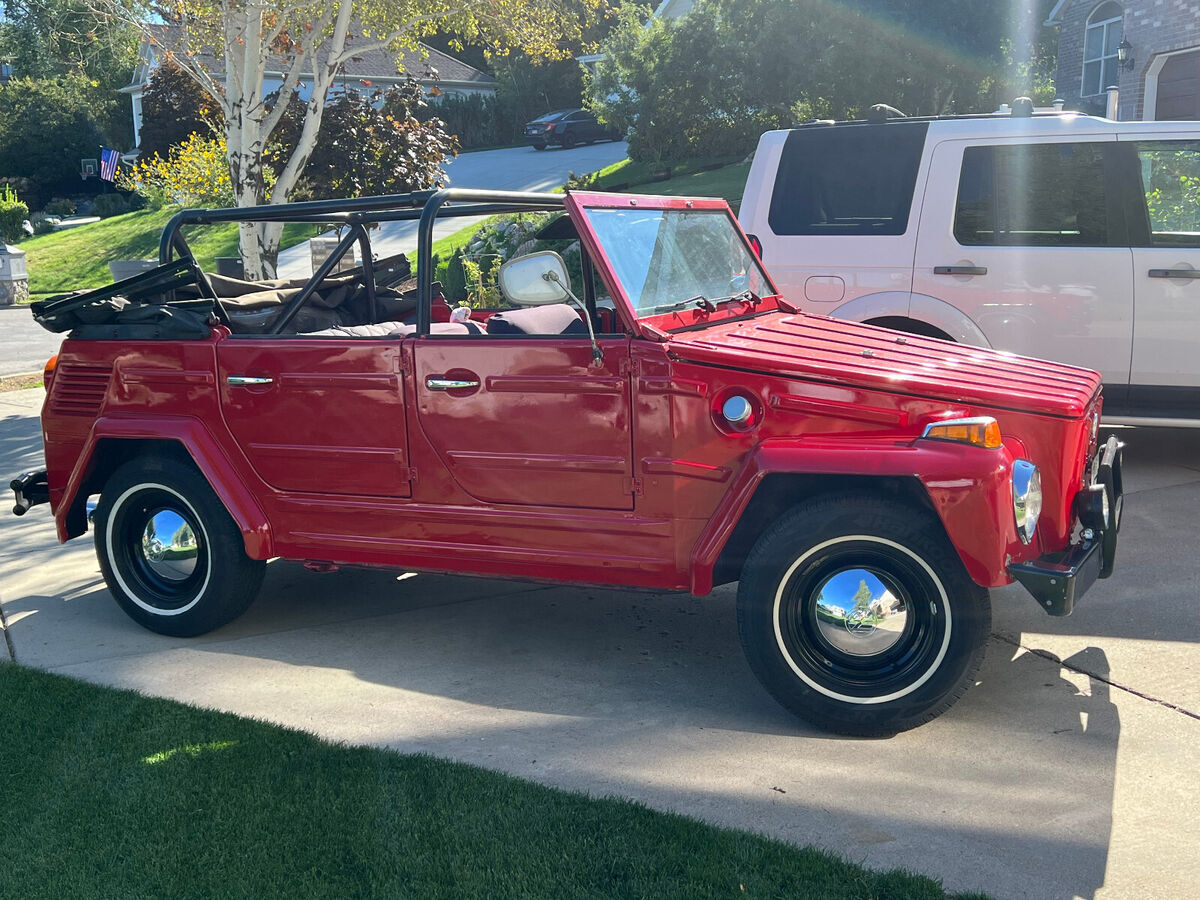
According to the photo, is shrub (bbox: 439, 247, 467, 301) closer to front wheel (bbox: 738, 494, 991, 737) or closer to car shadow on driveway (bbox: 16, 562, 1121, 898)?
car shadow on driveway (bbox: 16, 562, 1121, 898)

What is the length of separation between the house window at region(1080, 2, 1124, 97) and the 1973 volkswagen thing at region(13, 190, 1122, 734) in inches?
809

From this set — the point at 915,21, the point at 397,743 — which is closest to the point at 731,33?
the point at 915,21

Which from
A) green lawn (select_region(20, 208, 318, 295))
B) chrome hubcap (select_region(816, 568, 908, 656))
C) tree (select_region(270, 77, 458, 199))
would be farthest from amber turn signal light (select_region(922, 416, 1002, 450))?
green lawn (select_region(20, 208, 318, 295))

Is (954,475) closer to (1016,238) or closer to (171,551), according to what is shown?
(171,551)

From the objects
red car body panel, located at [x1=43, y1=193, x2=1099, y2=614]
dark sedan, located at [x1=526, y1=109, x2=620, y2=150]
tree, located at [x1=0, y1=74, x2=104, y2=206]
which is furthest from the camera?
tree, located at [x1=0, y1=74, x2=104, y2=206]

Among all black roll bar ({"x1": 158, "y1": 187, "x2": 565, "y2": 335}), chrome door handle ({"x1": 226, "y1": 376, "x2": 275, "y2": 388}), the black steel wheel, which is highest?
black roll bar ({"x1": 158, "y1": 187, "x2": 565, "y2": 335})

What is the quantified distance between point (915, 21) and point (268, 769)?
2117 cm

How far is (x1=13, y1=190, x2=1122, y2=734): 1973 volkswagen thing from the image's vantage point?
3.91m

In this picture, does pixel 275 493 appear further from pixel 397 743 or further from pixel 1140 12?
pixel 1140 12

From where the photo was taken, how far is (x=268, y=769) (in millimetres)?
3838

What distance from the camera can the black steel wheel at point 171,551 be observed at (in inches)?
199

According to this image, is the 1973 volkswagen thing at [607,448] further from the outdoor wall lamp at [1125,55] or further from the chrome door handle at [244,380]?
the outdoor wall lamp at [1125,55]

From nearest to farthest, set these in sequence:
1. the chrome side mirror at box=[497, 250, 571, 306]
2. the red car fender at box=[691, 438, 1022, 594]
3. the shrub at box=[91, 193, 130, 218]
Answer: the red car fender at box=[691, 438, 1022, 594] < the chrome side mirror at box=[497, 250, 571, 306] < the shrub at box=[91, 193, 130, 218]

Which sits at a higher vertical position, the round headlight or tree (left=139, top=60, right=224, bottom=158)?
tree (left=139, top=60, right=224, bottom=158)
